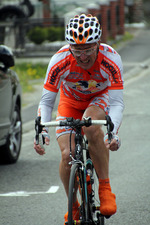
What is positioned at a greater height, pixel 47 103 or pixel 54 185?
pixel 47 103

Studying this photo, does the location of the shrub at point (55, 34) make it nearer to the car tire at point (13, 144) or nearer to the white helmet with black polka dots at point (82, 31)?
the car tire at point (13, 144)

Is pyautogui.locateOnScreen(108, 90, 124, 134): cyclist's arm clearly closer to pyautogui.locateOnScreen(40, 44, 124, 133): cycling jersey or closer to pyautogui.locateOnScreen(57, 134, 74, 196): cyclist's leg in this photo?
pyautogui.locateOnScreen(40, 44, 124, 133): cycling jersey

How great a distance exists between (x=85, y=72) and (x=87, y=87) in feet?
0.64

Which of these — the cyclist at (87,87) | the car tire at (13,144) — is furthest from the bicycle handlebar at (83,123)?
the car tire at (13,144)

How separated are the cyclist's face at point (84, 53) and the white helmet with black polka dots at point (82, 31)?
55mm

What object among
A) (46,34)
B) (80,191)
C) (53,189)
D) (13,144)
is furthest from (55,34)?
(80,191)

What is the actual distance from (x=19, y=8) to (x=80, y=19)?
23084mm

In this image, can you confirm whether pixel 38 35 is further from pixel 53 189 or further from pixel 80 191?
pixel 80 191

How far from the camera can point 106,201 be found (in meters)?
5.40

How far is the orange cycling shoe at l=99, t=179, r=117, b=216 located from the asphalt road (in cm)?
62

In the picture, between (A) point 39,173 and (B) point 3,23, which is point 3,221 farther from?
(B) point 3,23

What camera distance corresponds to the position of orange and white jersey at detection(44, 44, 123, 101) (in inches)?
208

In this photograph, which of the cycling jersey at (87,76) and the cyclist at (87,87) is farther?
the cycling jersey at (87,76)

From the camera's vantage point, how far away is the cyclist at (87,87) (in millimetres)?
5051
